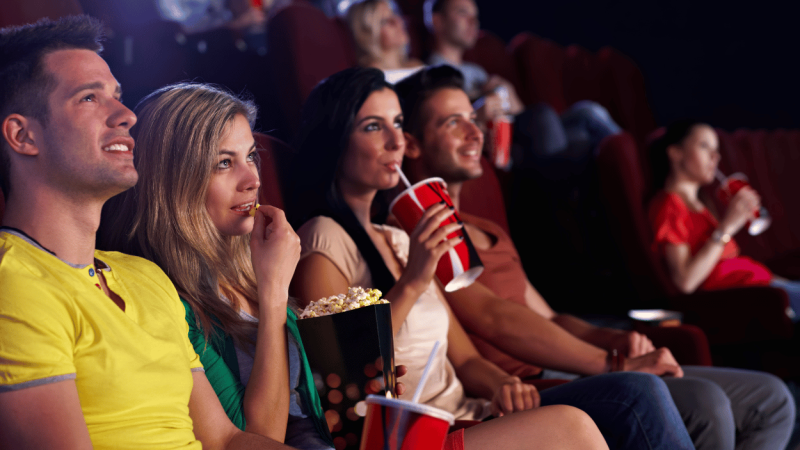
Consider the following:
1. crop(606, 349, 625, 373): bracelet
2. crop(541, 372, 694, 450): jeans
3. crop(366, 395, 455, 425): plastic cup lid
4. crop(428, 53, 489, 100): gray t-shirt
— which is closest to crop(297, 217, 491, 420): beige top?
crop(541, 372, 694, 450): jeans

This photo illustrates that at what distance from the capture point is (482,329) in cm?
126

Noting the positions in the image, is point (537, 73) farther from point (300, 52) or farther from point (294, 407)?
point (294, 407)

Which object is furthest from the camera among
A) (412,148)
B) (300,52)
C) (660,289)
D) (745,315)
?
(660,289)

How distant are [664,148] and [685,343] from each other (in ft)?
3.30

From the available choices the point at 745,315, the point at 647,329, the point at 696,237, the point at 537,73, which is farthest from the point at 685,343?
the point at 537,73

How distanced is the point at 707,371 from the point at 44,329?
1162mm

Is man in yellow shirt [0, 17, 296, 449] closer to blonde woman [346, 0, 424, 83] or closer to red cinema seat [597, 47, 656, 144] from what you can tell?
blonde woman [346, 0, 424, 83]

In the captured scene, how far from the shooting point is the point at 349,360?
2.35 feet

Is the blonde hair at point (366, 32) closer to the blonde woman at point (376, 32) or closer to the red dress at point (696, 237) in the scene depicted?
the blonde woman at point (376, 32)

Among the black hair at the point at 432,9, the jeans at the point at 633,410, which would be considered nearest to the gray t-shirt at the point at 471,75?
the black hair at the point at 432,9

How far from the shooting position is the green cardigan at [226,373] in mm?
760

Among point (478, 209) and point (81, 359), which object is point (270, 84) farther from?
point (81, 359)

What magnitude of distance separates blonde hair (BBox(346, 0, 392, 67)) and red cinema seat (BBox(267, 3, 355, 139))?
205 mm

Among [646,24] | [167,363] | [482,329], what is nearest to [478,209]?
[482,329]
